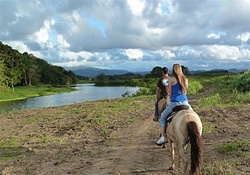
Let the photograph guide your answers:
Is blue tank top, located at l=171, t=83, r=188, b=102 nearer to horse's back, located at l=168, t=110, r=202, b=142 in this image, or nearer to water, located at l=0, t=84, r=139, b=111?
horse's back, located at l=168, t=110, r=202, b=142

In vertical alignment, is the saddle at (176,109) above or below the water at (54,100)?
above

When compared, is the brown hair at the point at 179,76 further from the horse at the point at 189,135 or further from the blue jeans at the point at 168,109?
the horse at the point at 189,135

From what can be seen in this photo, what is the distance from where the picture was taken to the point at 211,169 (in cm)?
579

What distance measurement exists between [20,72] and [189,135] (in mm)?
72391

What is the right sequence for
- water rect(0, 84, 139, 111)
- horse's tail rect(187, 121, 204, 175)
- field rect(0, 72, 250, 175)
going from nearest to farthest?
horse's tail rect(187, 121, 204, 175) < field rect(0, 72, 250, 175) < water rect(0, 84, 139, 111)

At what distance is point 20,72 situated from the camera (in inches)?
2827

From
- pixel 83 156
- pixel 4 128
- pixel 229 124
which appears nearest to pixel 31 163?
pixel 83 156

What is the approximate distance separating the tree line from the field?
34.1 metres

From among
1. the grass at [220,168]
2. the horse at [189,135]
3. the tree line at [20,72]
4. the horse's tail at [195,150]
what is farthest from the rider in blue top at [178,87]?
the tree line at [20,72]

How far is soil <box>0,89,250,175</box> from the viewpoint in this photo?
21.5 feet

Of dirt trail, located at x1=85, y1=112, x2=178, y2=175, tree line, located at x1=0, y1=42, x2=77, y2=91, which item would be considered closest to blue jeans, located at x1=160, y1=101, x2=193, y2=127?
dirt trail, located at x1=85, y1=112, x2=178, y2=175

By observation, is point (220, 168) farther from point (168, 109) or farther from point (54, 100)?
point (54, 100)

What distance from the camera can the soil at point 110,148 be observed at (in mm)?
6559

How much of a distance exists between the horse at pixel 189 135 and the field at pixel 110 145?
776mm
